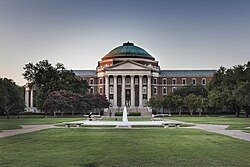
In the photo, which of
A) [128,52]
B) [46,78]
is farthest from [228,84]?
[128,52]

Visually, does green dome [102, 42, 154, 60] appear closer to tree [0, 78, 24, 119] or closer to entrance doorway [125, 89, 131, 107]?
entrance doorway [125, 89, 131, 107]

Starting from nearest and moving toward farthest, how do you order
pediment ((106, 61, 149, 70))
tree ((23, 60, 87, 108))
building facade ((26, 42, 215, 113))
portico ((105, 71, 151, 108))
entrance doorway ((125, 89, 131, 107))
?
tree ((23, 60, 87, 108)) < pediment ((106, 61, 149, 70)) < building facade ((26, 42, 215, 113)) < portico ((105, 71, 151, 108)) < entrance doorway ((125, 89, 131, 107))

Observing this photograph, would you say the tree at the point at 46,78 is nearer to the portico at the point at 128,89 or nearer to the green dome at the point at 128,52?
the portico at the point at 128,89

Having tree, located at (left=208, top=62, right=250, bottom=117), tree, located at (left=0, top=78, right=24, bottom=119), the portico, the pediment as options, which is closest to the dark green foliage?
tree, located at (left=0, top=78, right=24, bottom=119)

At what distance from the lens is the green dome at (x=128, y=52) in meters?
142

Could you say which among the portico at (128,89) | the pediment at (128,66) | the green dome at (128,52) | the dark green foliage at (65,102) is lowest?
the dark green foliage at (65,102)

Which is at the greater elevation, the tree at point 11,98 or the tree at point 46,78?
the tree at point 46,78

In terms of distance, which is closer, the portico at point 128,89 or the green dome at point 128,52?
the portico at point 128,89

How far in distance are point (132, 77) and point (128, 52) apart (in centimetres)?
1128

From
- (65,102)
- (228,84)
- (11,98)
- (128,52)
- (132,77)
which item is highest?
(128,52)

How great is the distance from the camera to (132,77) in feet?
445

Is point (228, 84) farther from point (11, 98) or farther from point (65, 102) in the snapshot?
point (11, 98)

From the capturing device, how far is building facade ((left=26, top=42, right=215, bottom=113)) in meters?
136

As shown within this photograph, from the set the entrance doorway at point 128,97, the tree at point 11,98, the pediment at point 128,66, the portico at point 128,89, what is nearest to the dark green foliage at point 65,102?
the tree at point 11,98
